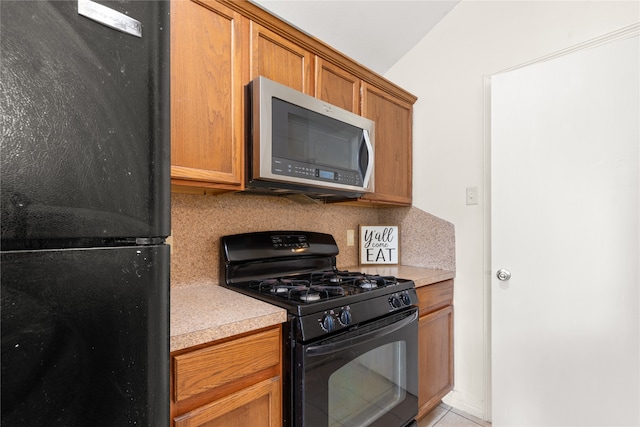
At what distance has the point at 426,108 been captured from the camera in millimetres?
2295

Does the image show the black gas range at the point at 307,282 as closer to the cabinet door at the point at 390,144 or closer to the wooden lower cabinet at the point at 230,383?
the wooden lower cabinet at the point at 230,383

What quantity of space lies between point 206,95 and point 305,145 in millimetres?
470

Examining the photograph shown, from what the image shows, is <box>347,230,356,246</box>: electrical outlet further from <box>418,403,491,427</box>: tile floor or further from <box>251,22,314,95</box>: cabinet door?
<box>418,403,491,427</box>: tile floor

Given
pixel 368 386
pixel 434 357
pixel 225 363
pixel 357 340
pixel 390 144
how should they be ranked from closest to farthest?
pixel 225 363
pixel 357 340
pixel 368 386
pixel 434 357
pixel 390 144

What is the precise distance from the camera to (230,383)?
1.01 m

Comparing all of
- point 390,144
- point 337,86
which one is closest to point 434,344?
point 390,144

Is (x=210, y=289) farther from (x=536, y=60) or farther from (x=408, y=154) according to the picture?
(x=536, y=60)

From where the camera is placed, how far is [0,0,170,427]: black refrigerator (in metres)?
0.45

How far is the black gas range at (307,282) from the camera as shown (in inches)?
46.6

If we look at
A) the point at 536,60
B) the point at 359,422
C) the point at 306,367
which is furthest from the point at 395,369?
the point at 536,60

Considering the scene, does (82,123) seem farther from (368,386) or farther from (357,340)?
(368,386)

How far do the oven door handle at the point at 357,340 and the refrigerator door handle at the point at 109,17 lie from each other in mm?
996

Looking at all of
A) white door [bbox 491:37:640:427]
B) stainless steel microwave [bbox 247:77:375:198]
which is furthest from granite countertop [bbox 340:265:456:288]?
stainless steel microwave [bbox 247:77:375:198]

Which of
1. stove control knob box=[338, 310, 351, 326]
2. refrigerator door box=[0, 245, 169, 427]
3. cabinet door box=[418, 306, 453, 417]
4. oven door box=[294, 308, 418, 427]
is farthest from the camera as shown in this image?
cabinet door box=[418, 306, 453, 417]
